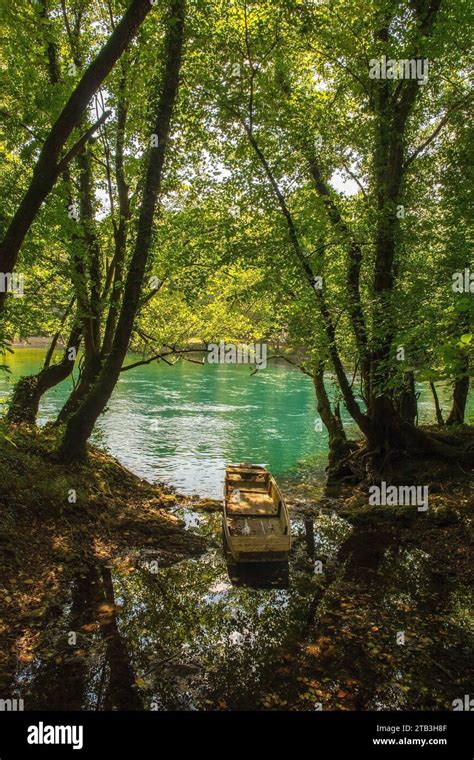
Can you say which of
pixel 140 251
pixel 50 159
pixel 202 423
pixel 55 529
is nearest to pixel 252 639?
pixel 55 529

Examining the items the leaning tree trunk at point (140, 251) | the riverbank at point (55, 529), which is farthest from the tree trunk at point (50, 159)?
the leaning tree trunk at point (140, 251)

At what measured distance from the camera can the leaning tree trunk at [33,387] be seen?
58.3 ft

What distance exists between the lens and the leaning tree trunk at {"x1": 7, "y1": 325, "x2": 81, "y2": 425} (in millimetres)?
17766

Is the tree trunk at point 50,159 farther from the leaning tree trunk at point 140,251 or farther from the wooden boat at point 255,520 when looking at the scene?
the wooden boat at point 255,520

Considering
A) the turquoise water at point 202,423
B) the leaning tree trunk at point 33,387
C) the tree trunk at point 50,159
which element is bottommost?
the turquoise water at point 202,423

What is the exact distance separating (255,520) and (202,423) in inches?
927

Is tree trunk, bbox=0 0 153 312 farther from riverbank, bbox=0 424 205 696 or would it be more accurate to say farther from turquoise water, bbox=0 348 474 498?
turquoise water, bbox=0 348 474 498

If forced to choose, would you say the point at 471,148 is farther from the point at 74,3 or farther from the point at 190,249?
the point at 74,3

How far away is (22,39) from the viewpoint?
9.46m

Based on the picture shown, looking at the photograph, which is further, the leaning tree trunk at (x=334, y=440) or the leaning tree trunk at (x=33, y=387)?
the leaning tree trunk at (x=334, y=440)

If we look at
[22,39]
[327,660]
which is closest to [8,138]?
[22,39]

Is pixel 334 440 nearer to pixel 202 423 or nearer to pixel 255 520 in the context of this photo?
pixel 255 520

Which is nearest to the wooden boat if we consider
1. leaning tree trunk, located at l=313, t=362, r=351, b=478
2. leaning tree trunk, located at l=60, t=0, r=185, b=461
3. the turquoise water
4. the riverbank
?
→ the riverbank

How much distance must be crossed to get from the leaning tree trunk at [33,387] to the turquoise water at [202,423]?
9.34 ft
